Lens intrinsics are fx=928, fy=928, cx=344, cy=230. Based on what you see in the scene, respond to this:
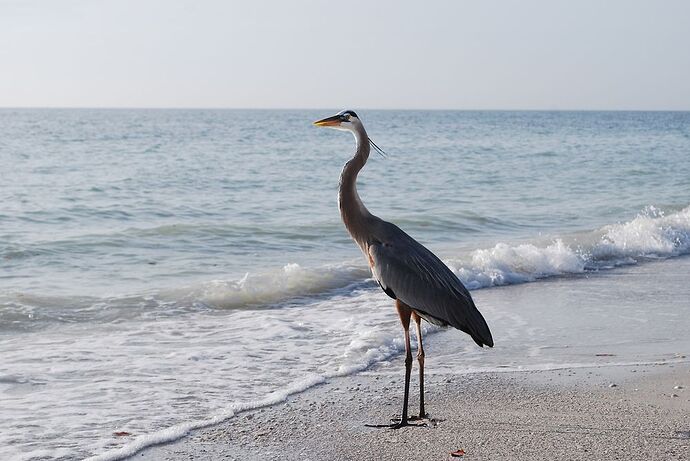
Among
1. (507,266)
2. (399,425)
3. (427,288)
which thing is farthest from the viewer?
(507,266)

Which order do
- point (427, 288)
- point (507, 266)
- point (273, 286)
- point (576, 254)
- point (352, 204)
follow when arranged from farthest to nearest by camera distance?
point (576, 254) < point (507, 266) < point (273, 286) < point (352, 204) < point (427, 288)

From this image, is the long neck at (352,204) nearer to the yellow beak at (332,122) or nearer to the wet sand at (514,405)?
the yellow beak at (332,122)

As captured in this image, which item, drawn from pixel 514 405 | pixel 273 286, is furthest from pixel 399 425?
pixel 273 286

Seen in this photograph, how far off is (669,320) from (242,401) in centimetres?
385

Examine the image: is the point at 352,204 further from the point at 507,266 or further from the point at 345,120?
the point at 507,266

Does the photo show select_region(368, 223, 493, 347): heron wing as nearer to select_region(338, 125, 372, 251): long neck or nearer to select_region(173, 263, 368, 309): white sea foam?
select_region(338, 125, 372, 251): long neck

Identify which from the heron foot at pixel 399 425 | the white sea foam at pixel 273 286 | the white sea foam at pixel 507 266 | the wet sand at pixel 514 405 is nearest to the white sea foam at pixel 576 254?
the white sea foam at pixel 507 266

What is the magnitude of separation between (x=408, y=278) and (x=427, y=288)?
119 millimetres

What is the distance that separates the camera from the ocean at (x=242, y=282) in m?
5.71

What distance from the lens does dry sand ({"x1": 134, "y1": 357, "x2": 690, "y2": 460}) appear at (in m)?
4.53

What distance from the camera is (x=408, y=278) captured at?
5.17m

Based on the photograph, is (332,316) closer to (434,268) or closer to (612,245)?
(434,268)

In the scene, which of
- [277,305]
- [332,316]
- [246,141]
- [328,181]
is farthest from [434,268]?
[246,141]

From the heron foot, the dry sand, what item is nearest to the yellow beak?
the dry sand
